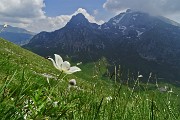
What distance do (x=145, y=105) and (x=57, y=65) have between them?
245 centimetres

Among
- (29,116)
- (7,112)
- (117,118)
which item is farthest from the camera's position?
(117,118)

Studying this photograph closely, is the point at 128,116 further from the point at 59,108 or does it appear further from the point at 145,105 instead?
the point at 59,108

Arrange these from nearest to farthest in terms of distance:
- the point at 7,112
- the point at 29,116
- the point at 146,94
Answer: the point at 7,112
the point at 29,116
the point at 146,94

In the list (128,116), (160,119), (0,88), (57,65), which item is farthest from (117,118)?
(0,88)

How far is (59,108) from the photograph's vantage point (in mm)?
3357

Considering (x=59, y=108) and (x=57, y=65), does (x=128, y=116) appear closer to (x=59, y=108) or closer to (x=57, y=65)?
(x=59, y=108)

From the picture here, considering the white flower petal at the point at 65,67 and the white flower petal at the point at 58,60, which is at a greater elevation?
the white flower petal at the point at 58,60

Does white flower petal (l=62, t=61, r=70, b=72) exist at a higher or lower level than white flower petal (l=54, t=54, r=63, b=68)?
lower

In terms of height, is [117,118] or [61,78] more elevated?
[61,78]

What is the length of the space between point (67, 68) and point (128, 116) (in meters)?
1.89

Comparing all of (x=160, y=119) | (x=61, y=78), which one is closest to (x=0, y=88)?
(x=61, y=78)

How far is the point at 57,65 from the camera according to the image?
3.13 meters

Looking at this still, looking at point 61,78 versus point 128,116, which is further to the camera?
point 128,116

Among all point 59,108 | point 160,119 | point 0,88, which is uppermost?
point 0,88
